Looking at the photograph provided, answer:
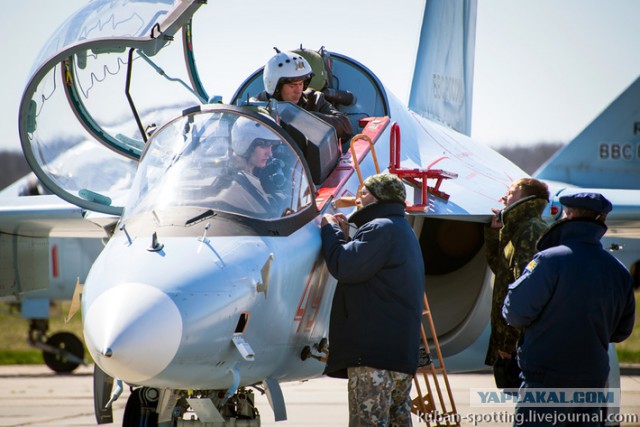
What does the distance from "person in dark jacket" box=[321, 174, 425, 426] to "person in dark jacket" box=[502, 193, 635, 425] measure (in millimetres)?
662

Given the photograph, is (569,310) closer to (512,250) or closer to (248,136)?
(512,250)

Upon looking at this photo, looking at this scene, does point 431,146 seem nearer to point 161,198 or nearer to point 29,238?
point 161,198

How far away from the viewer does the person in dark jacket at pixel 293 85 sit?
7.52m

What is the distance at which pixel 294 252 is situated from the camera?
5844mm

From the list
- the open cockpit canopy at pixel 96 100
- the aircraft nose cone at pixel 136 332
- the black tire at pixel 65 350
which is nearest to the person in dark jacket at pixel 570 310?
the aircraft nose cone at pixel 136 332

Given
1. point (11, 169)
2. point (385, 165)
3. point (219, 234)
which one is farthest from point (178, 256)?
point (11, 169)

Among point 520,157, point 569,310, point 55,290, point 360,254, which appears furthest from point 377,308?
point 520,157

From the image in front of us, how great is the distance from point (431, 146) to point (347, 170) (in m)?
1.96

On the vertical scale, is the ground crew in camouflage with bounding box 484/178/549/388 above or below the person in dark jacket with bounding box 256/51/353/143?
below

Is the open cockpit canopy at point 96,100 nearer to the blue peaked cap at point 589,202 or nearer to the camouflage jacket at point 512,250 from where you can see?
the camouflage jacket at point 512,250

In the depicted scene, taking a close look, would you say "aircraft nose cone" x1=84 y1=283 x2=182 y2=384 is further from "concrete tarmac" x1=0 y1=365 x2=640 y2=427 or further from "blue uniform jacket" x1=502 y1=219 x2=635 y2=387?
"concrete tarmac" x1=0 y1=365 x2=640 y2=427

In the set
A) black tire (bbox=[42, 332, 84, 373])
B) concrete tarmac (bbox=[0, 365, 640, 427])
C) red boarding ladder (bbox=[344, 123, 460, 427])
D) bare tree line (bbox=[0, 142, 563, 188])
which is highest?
red boarding ladder (bbox=[344, 123, 460, 427])

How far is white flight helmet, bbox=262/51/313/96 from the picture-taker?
7.53 m

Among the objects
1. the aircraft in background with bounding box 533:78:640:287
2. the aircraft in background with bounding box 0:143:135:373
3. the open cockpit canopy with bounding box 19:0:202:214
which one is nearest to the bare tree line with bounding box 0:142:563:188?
the aircraft in background with bounding box 0:143:135:373
